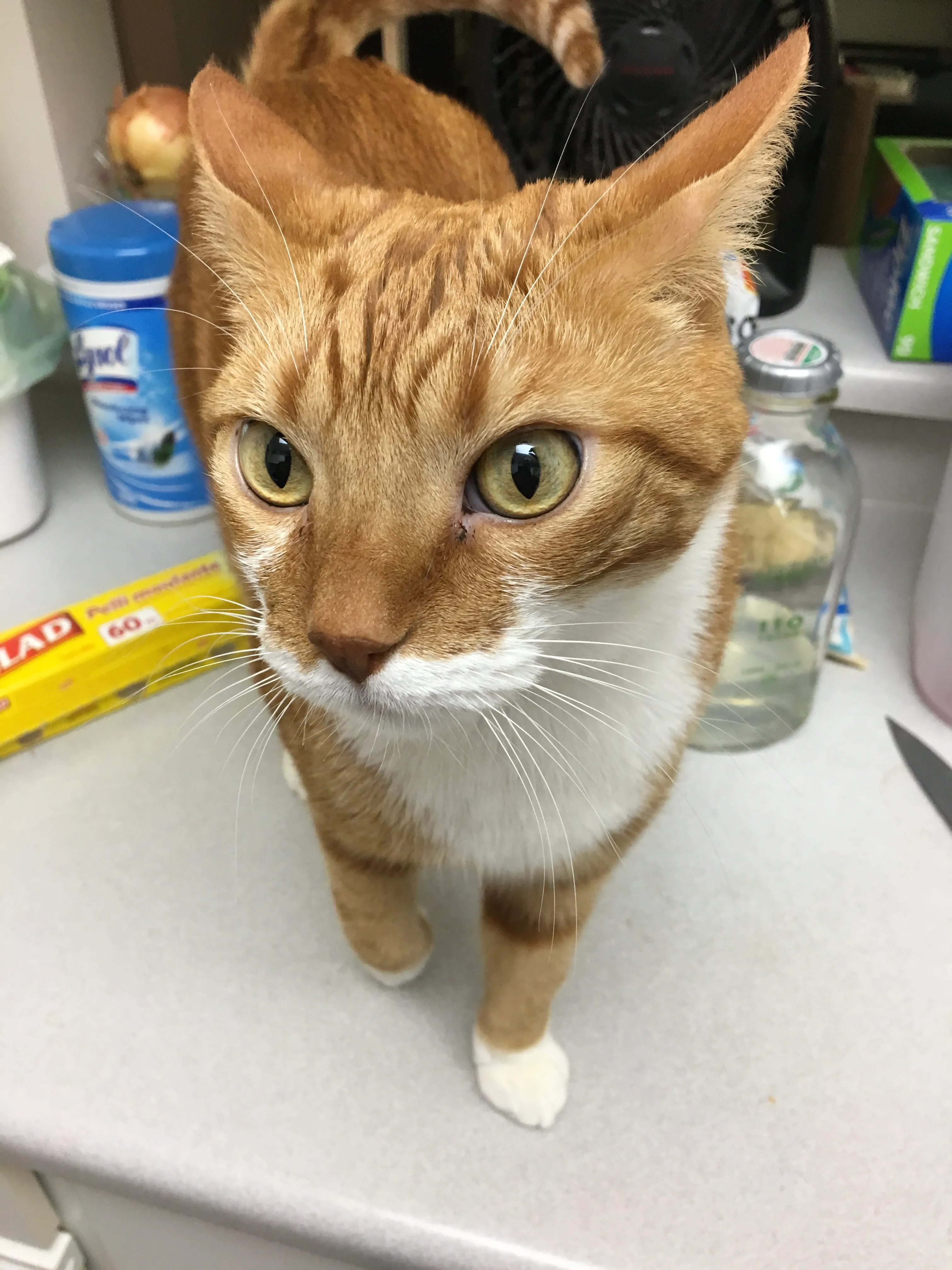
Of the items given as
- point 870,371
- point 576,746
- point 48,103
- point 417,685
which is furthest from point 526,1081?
point 48,103

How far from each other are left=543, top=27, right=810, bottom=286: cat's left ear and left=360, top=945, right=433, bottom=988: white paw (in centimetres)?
50

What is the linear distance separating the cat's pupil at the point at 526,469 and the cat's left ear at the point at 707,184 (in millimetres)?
84

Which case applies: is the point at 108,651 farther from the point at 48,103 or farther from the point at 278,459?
the point at 48,103

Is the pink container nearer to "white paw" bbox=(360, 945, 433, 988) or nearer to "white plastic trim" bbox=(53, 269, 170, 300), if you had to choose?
"white paw" bbox=(360, 945, 433, 988)

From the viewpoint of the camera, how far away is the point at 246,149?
46 cm

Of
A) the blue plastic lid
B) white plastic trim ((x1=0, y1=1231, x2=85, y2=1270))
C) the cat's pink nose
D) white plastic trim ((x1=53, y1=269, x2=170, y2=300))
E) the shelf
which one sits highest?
the cat's pink nose

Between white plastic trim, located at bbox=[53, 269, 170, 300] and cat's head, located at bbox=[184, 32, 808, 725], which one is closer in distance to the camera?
cat's head, located at bbox=[184, 32, 808, 725]

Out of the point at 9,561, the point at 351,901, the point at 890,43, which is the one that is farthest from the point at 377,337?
the point at 890,43

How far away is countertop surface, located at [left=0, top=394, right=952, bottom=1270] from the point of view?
56cm

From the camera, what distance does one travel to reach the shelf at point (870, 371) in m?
0.87

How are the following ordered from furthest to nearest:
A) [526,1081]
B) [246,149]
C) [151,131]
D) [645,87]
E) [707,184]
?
[151,131] < [645,87] < [526,1081] < [246,149] < [707,184]

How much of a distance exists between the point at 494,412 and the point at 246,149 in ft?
0.74

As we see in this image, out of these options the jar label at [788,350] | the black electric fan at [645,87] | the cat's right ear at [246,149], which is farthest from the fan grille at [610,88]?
the cat's right ear at [246,149]

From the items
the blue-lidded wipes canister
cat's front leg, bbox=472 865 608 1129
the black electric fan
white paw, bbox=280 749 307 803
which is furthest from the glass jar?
the blue-lidded wipes canister
